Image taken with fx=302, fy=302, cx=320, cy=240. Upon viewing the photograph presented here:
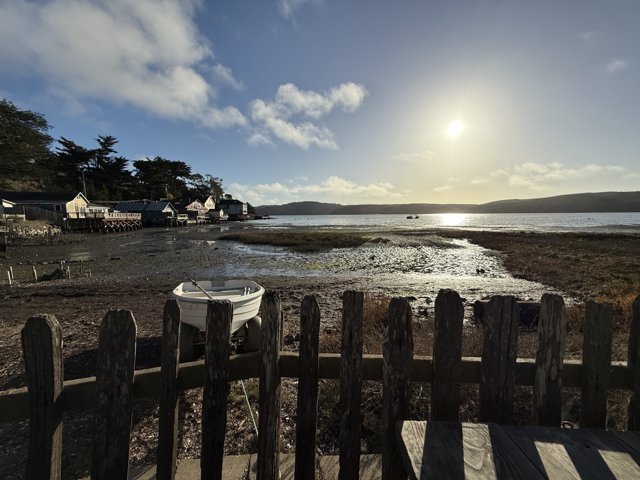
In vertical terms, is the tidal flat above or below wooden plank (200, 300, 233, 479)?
below

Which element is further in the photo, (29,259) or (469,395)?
(29,259)

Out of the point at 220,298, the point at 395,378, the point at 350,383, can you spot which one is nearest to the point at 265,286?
the point at 220,298

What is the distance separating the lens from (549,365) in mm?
1977

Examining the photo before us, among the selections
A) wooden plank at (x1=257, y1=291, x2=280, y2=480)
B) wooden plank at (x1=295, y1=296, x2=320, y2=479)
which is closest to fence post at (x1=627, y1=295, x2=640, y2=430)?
wooden plank at (x1=295, y1=296, x2=320, y2=479)

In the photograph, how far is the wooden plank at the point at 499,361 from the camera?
1952mm

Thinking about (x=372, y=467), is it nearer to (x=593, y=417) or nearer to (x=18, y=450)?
(x=593, y=417)

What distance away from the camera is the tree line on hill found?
55.6 m

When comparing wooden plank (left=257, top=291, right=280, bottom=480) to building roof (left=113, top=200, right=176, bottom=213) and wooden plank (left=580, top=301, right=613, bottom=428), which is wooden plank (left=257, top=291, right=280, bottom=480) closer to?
wooden plank (left=580, top=301, right=613, bottom=428)

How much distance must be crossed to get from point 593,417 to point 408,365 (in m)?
1.28

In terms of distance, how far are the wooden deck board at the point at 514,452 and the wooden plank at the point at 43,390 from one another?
206 centimetres

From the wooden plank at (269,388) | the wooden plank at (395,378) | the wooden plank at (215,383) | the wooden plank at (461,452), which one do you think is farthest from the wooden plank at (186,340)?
the wooden plank at (461,452)

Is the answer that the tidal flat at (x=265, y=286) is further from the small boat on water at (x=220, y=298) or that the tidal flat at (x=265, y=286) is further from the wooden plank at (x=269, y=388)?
the wooden plank at (x=269, y=388)

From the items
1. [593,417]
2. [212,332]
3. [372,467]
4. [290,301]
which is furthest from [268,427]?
[290,301]

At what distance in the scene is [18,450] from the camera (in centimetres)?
334
